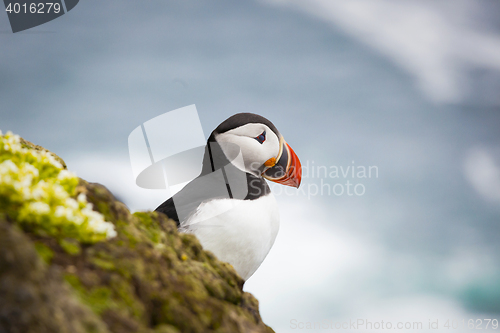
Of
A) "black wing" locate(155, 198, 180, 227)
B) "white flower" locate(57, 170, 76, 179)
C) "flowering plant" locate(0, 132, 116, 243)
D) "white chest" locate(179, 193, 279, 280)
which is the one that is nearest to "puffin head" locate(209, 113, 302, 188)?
"white chest" locate(179, 193, 279, 280)

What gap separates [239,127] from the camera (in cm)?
564

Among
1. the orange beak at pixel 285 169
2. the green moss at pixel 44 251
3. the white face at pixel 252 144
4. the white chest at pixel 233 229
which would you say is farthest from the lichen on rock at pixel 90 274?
the orange beak at pixel 285 169

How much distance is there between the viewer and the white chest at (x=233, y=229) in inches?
185

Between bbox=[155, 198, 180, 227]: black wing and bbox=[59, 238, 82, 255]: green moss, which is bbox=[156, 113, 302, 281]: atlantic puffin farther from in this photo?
bbox=[59, 238, 82, 255]: green moss

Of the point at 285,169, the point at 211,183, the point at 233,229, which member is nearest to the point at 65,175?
the point at 233,229

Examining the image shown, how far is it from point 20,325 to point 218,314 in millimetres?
1073

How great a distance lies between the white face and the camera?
560 centimetres

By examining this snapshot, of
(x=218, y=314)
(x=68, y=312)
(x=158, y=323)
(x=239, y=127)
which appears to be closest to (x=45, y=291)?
(x=68, y=312)

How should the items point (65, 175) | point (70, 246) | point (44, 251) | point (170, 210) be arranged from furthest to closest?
1. point (170, 210)
2. point (65, 175)
3. point (70, 246)
4. point (44, 251)

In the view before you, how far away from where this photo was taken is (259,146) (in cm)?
568

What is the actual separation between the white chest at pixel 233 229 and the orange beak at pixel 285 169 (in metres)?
0.95

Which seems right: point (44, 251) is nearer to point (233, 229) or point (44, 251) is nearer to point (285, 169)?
point (233, 229)

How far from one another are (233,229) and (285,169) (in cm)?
168

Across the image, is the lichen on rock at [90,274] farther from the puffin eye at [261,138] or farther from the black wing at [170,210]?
the puffin eye at [261,138]
